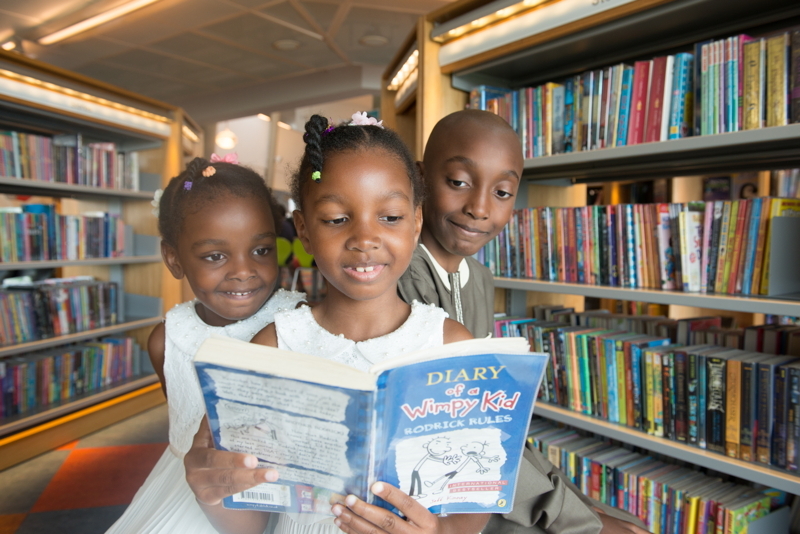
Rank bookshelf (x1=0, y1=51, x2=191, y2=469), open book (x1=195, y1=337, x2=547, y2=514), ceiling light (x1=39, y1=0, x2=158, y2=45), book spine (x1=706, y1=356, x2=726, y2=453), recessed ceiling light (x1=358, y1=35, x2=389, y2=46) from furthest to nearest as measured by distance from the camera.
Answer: recessed ceiling light (x1=358, y1=35, x2=389, y2=46) → ceiling light (x1=39, y1=0, x2=158, y2=45) → bookshelf (x1=0, y1=51, x2=191, y2=469) → book spine (x1=706, y1=356, x2=726, y2=453) → open book (x1=195, y1=337, x2=547, y2=514)

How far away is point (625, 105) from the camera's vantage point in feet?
5.44

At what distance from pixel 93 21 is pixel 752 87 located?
496 cm

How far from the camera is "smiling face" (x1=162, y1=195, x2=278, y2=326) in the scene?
1.08 m

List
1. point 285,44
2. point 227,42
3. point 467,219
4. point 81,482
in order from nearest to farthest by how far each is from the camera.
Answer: point 467,219
point 81,482
point 227,42
point 285,44

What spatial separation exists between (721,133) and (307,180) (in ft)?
3.91

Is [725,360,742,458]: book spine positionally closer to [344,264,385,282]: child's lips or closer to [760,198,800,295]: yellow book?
[760,198,800,295]: yellow book

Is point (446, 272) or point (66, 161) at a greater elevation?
point (66, 161)

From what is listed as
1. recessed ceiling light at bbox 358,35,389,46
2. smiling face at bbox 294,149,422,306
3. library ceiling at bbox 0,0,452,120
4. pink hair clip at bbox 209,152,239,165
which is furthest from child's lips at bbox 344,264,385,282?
recessed ceiling light at bbox 358,35,389,46

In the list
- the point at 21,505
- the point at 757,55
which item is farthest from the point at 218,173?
the point at 21,505

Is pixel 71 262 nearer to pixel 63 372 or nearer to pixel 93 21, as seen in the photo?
pixel 63 372

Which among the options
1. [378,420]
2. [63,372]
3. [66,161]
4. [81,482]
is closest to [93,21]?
[66,161]

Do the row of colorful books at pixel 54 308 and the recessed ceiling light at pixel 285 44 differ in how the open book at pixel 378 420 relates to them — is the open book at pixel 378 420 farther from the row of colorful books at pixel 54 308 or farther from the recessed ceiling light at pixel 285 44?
the recessed ceiling light at pixel 285 44

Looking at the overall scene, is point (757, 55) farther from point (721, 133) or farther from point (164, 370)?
point (164, 370)

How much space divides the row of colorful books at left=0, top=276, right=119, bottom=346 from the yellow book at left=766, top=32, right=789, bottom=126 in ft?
11.6
